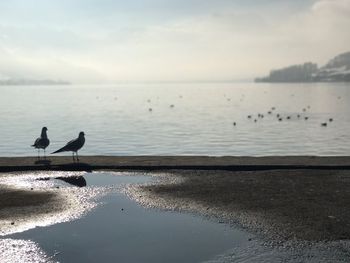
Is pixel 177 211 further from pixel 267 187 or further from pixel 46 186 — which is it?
pixel 46 186

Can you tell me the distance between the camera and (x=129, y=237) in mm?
10398

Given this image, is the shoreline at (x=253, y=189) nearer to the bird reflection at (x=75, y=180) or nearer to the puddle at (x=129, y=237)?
the puddle at (x=129, y=237)

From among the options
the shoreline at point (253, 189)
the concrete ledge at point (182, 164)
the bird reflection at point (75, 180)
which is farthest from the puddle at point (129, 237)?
the concrete ledge at point (182, 164)

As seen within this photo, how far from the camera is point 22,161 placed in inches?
789

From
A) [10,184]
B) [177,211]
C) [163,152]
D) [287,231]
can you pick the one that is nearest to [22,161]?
[10,184]

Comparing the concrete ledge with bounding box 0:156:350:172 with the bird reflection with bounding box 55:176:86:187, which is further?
the concrete ledge with bounding box 0:156:350:172

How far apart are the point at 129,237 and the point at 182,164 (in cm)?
828

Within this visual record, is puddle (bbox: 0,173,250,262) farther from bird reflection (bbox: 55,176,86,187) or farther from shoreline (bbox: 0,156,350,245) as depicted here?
bird reflection (bbox: 55,176,86,187)

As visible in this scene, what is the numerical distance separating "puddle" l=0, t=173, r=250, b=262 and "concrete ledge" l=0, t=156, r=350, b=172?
524cm

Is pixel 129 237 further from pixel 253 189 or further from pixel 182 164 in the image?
pixel 182 164

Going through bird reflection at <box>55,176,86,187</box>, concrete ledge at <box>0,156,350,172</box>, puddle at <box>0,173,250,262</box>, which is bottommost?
puddle at <box>0,173,250,262</box>

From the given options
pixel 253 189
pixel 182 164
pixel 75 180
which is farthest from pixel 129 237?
pixel 182 164

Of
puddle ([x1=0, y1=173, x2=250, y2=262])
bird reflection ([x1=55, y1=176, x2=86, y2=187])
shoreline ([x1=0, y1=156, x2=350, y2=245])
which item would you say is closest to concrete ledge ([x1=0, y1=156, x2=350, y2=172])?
shoreline ([x1=0, y1=156, x2=350, y2=245])

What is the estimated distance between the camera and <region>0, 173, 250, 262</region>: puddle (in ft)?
30.4
